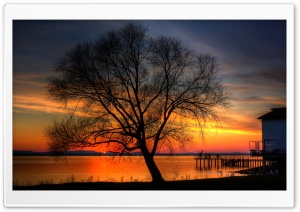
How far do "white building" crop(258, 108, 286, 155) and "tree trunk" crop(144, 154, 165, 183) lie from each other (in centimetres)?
270

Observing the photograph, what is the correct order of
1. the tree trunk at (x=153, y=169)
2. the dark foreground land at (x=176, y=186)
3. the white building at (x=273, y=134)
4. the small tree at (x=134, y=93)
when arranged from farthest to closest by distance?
the white building at (x=273, y=134) → the tree trunk at (x=153, y=169) → the small tree at (x=134, y=93) → the dark foreground land at (x=176, y=186)

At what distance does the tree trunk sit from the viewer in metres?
12.8

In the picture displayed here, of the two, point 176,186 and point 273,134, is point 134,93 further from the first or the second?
point 273,134

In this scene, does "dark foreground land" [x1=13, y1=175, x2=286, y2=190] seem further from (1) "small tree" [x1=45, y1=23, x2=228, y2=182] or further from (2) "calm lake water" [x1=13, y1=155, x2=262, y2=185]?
(1) "small tree" [x1=45, y1=23, x2=228, y2=182]

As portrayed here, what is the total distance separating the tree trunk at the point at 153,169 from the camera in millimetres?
12832

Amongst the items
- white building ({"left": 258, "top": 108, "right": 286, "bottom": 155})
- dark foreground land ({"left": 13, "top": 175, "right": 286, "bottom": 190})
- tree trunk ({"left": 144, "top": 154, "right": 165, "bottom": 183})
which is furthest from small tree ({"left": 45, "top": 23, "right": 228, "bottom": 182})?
white building ({"left": 258, "top": 108, "right": 286, "bottom": 155})

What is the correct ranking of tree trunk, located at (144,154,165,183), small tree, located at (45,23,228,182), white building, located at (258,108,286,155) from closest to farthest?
1. small tree, located at (45,23,228,182)
2. tree trunk, located at (144,154,165,183)
3. white building, located at (258,108,286,155)

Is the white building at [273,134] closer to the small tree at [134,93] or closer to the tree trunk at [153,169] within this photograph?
the small tree at [134,93]

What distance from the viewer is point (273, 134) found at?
19.2 m

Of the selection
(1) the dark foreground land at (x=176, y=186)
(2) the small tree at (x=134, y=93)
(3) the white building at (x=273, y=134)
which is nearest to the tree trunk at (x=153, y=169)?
(2) the small tree at (x=134, y=93)
